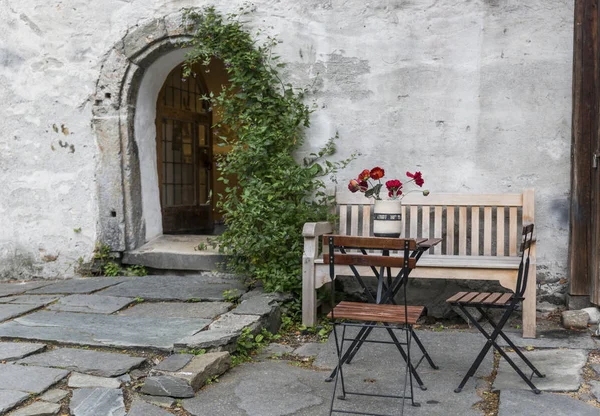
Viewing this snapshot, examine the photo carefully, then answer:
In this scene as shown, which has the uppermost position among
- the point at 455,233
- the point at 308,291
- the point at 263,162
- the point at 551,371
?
the point at 263,162

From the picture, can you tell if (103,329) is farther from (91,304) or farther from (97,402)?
(97,402)

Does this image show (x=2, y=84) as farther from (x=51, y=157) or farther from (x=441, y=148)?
(x=441, y=148)

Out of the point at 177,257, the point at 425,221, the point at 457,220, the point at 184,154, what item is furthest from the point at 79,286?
the point at 457,220

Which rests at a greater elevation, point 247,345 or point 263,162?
point 263,162

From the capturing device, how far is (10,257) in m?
6.91

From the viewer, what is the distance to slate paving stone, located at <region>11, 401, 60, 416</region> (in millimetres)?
3205

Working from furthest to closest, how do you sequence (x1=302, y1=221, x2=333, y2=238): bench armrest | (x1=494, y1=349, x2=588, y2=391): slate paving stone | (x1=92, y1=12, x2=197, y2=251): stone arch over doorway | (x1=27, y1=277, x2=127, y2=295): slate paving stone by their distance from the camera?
(x1=92, y1=12, x2=197, y2=251): stone arch over doorway < (x1=27, y1=277, x2=127, y2=295): slate paving stone < (x1=302, y1=221, x2=333, y2=238): bench armrest < (x1=494, y1=349, x2=588, y2=391): slate paving stone

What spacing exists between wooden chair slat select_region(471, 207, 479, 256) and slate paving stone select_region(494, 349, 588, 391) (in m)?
1.13

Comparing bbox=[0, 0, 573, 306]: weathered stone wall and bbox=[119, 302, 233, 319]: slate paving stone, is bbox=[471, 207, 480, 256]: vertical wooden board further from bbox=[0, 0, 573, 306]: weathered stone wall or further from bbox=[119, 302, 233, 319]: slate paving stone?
bbox=[119, 302, 233, 319]: slate paving stone

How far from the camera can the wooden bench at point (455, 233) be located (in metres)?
4.82

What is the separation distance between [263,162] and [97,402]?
294 cm

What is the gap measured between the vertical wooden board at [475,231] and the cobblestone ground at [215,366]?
2.09 feet

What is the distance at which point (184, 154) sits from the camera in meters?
8.05

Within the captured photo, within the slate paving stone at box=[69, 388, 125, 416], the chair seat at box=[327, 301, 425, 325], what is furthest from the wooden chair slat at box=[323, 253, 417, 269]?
the slate paving stone at box=[69, 388, 125, 416]
